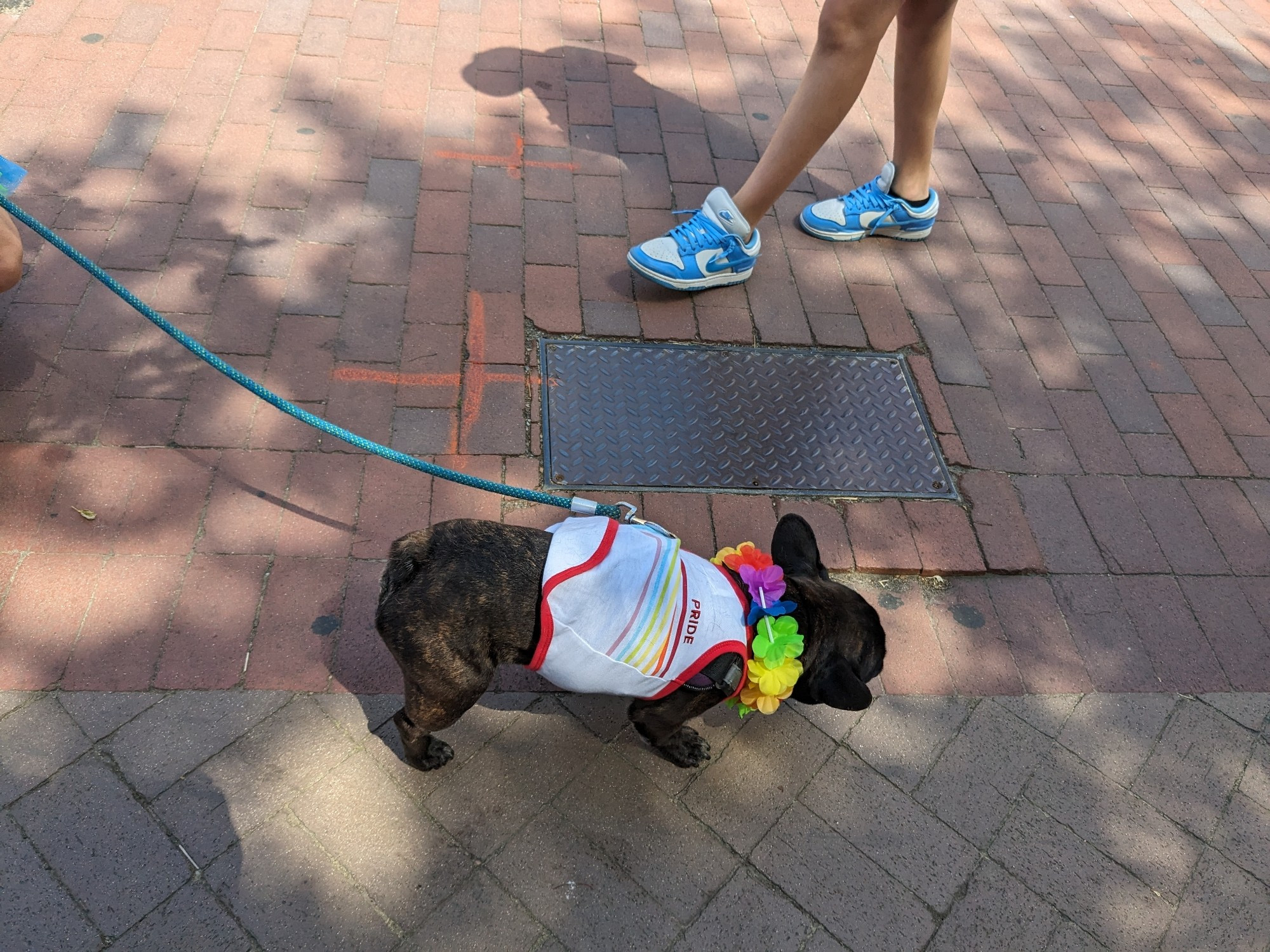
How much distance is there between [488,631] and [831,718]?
4.44 ft

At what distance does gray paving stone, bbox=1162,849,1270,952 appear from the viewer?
271 centimetres

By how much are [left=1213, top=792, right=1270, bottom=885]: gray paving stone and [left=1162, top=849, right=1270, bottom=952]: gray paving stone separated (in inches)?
1.7

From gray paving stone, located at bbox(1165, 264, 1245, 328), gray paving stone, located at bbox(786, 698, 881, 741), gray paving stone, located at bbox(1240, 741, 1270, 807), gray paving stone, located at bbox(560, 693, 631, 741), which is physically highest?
gray paving stone, located at bbox(1165, 264, 1245, 328)

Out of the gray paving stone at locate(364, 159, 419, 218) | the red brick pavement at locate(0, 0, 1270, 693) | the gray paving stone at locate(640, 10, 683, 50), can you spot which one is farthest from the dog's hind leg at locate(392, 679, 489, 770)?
the gray paving stone at locate(640, 10, 683, 50)

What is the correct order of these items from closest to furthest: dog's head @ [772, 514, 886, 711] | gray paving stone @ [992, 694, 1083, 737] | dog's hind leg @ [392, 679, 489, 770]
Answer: dog's hind leg @ [392, 679, 489, 770]
dog's head @ [772, 514, 886, 711]
gray paving stone @ [992, 694, 1083, 737]

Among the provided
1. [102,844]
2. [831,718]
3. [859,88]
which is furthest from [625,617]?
[859,88]

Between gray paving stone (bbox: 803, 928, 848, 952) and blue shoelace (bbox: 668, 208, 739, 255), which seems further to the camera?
blue shoelace (bbox: 668, 208, 739, 255)

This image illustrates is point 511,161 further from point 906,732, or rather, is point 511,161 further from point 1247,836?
point 1247,836

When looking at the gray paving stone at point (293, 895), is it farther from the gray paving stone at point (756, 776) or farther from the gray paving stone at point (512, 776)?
the gray paving stone at point (756, 776)

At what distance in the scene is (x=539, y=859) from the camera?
8.68ft

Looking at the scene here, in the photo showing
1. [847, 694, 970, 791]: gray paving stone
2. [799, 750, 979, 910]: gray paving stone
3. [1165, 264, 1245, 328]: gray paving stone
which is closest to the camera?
[799, 750, 979, 910]: gray paving stone

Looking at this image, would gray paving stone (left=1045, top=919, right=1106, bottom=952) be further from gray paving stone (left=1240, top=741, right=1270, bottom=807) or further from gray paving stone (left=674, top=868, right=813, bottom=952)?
gray paving stone (left=1240, top=741, right=1270, bottom=807)

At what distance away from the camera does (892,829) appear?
9.27 feet

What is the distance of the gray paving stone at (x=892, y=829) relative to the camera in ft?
8.97
